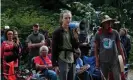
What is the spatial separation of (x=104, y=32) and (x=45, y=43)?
15.7 ft

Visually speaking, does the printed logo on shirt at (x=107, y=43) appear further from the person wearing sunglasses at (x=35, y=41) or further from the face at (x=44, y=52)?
the person wearing sunglasses at (x=35, y=41)

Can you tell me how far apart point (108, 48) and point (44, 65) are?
2.52m

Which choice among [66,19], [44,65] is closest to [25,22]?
[44,65]

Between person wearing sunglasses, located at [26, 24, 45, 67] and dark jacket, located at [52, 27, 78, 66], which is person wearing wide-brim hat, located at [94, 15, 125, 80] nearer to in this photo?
dark jacket, located at [52, 27, 78, 66]

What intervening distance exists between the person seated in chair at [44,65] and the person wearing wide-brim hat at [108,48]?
6.96 ft

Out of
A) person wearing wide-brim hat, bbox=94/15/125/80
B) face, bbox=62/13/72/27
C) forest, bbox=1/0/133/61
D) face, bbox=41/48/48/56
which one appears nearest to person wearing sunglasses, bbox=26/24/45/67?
face, bbox=41/48/48/56

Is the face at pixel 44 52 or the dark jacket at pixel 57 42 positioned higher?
the dark jacket at pixel 57 42

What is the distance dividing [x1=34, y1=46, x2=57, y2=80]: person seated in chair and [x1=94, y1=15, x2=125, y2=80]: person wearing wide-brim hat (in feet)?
6.96

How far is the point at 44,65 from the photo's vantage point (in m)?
11.2

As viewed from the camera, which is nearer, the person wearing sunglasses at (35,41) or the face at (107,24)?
the face at (107,24)

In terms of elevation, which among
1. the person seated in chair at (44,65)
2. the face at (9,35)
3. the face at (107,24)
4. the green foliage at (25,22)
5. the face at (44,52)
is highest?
the face at (107,24)

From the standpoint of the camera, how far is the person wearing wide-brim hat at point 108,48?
9.15 m

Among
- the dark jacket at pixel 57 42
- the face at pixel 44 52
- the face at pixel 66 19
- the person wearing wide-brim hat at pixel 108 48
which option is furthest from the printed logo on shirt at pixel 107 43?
the face at pixel 44 52

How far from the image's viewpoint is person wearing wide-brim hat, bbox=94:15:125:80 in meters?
9.15
